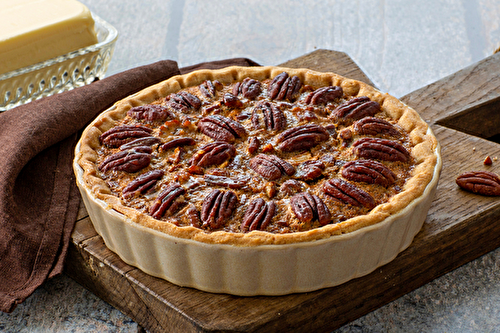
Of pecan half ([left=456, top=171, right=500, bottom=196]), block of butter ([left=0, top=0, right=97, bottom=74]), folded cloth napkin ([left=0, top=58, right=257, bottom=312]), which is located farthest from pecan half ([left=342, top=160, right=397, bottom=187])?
block of butter ([left=0, top=0, right=97, bottom=74])

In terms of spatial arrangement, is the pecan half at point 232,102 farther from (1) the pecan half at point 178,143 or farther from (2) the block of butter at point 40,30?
(2) the block of butter at point 40,30

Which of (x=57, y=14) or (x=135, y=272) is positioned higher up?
(x=57, y=14)

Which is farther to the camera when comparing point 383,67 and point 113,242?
point 383,67

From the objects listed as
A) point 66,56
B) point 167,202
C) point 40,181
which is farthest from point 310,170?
point 66,56

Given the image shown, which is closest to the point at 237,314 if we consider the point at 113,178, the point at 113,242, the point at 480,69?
the point at 113,242

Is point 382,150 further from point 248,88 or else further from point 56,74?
point 56,74

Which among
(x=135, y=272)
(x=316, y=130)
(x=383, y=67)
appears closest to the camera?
(x=135, y=272)

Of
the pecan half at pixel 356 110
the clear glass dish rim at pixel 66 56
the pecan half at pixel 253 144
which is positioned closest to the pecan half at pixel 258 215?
the pecan half at pixel 253 144

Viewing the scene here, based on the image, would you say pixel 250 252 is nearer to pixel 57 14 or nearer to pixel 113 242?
pixel 113 242
